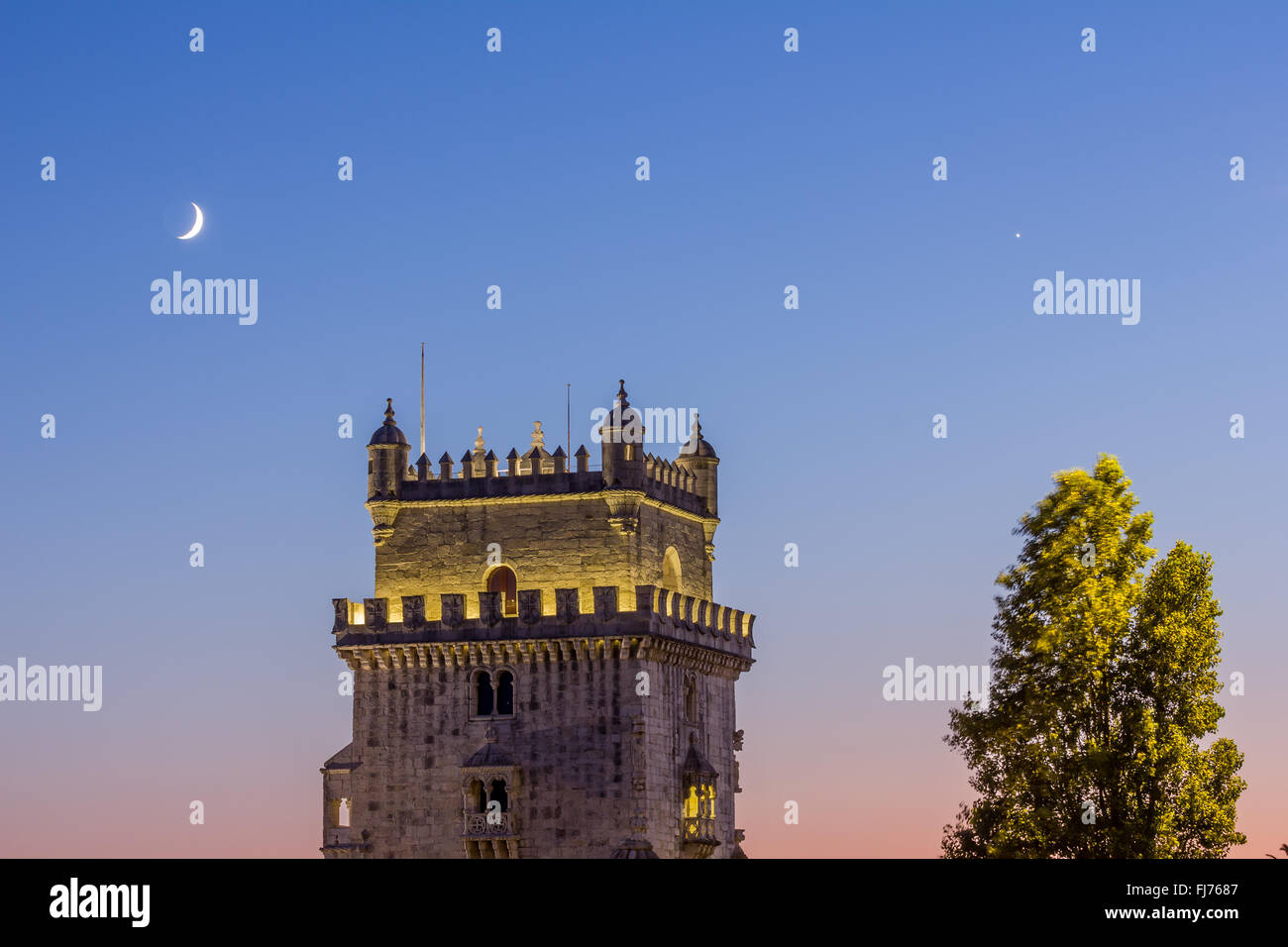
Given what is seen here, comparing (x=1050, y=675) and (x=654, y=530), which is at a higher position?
(x=654, y=530)

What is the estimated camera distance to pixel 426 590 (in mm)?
84750

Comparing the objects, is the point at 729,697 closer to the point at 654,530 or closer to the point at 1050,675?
the point at 654,530

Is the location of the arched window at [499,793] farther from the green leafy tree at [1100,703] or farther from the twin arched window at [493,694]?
the green leafy tree at [1100,703]

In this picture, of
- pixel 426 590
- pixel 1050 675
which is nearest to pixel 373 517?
pixel 426 590

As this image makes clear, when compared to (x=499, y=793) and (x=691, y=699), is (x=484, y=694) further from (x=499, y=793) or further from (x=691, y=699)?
(x=691, y=699)

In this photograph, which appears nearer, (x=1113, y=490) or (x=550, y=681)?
(x=1113, y=490)

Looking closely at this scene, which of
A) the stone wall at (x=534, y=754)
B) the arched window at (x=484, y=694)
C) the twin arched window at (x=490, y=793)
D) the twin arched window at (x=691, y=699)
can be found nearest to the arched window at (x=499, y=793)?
the twin arched window at (x=490, y=793)

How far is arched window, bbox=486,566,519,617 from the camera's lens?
83625 millimetres

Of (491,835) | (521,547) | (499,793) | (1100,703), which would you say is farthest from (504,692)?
(1100,703)

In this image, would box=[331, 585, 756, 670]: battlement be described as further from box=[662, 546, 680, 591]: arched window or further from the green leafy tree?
the green leafy tree

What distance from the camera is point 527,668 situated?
8194 centimetres

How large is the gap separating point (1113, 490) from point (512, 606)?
77.1 feet

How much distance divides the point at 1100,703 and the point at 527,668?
21.8 meters
